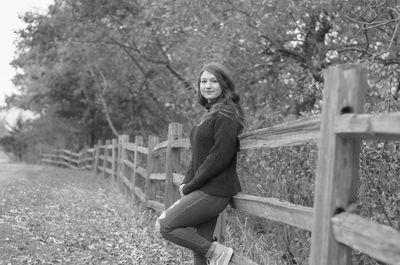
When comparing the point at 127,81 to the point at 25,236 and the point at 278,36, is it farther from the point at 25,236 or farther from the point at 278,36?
the point at 25,236

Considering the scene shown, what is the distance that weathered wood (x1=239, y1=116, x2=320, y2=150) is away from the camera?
3.07 meters

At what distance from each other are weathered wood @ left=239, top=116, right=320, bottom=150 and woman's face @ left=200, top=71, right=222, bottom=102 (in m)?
0.40

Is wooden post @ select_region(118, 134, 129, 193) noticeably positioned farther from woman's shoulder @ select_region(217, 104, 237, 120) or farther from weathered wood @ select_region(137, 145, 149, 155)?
woman's shoulder @ select_region(217, 104, 237, 120)

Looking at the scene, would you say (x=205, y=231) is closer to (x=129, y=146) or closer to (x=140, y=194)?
(x=140, y=194)

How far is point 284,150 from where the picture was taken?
223 inches

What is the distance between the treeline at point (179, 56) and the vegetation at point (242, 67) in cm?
4

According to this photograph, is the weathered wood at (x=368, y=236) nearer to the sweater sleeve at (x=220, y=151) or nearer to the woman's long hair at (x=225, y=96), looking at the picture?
the sweater sleeve at (x=220, y=151)

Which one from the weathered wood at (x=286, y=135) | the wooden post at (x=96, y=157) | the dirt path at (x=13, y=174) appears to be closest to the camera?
the weathered wood at (x=286, y=135)

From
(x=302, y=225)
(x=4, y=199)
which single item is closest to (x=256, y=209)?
(x=302, y=225)

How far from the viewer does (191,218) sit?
4.11 m

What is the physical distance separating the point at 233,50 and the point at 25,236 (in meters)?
5.92

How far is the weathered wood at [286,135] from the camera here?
10.1 ft

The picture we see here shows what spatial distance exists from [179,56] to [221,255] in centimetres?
1337

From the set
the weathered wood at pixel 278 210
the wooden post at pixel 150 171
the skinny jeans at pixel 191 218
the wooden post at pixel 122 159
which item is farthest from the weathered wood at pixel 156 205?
the wooden post at pixel 122 159
